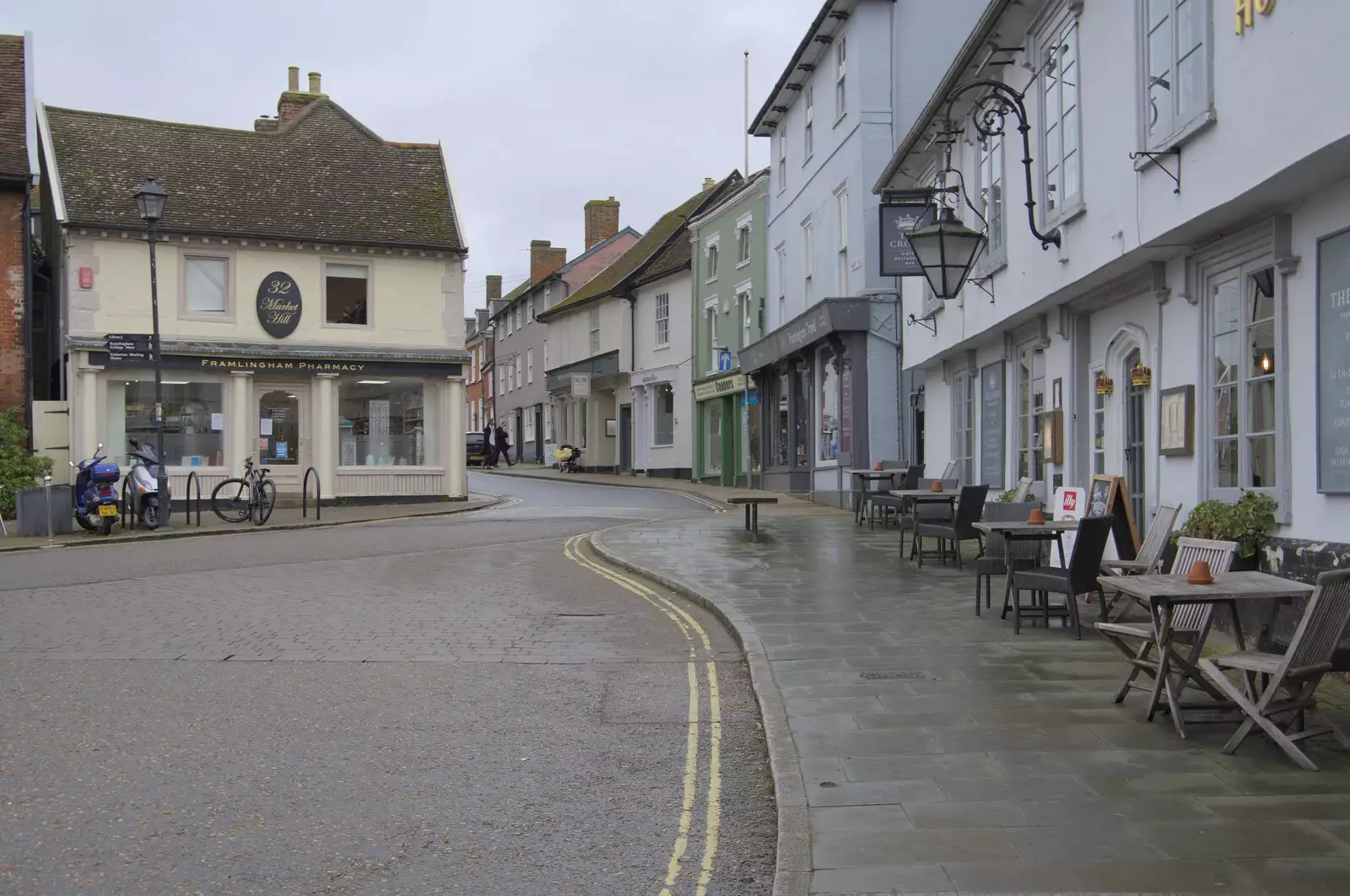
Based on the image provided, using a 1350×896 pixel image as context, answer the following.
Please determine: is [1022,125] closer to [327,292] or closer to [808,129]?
[808,129]

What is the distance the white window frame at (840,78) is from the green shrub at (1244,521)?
16.9 m

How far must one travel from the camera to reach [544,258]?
190 feet

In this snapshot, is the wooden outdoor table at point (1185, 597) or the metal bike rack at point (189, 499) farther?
the metal bike rack at point (189, 499)

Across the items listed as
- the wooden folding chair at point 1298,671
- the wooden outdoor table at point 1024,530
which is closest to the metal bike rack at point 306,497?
the wooden outdoor table at point 1024,530

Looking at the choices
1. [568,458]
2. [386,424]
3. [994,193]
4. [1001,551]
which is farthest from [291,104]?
A: [1001,551]

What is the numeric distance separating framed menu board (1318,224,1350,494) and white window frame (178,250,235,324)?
896 inches

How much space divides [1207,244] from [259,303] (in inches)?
832

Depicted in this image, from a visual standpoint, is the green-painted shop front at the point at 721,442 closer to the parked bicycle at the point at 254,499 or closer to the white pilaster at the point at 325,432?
the white pilaster at the point at 325,432

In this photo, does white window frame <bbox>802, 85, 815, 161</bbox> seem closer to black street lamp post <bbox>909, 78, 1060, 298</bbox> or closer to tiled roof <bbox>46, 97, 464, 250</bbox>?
tiled roof <bbox>46, 97, 464, 250</bbox>

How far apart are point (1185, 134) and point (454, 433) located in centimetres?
2052

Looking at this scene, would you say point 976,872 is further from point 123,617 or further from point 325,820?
point 123,617

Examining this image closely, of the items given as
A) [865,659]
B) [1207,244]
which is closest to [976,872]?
[865,659]

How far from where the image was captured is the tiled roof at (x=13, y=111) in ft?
78.3

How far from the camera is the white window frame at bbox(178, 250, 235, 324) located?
84.1 ft
